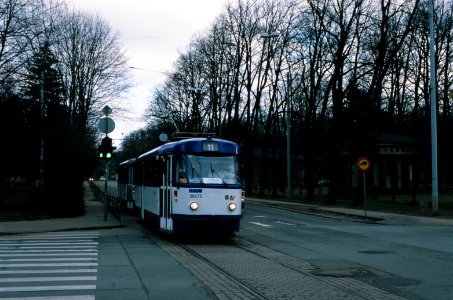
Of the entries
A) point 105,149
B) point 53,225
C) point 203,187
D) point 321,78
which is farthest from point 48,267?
point 321,78

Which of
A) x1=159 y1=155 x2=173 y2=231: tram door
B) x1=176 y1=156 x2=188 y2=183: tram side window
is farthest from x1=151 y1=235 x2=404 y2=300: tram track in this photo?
x1=176 y1=156 x2=188 y2=183: tram side window

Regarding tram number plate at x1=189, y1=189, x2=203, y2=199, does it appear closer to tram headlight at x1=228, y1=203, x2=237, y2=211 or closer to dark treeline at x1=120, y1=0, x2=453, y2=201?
tram headlight at x1=228, y1=203, x2=237, y2=211

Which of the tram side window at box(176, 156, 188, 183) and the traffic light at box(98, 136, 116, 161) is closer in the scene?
the tram side window at box(176, 156, 188, 183)

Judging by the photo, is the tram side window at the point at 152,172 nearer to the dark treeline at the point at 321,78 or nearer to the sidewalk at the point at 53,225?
the sidewalk at the point at 53,225

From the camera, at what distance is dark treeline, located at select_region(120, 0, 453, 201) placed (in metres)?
39.5

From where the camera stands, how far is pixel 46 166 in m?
27.9

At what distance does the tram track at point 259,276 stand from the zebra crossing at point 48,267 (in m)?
1.98

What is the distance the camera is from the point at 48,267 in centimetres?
1230

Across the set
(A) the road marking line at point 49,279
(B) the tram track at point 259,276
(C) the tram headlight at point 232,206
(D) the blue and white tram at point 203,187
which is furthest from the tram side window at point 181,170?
(A) the road marking line at point 49,279

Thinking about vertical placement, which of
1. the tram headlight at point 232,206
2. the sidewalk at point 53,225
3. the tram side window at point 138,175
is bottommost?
the sidewalk at point 53,225

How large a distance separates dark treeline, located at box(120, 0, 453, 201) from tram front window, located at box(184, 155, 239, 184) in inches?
826

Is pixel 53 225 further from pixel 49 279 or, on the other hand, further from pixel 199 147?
pixel 49 279

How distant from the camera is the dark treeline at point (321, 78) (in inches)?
1556

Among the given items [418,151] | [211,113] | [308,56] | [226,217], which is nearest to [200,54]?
[211,113]
